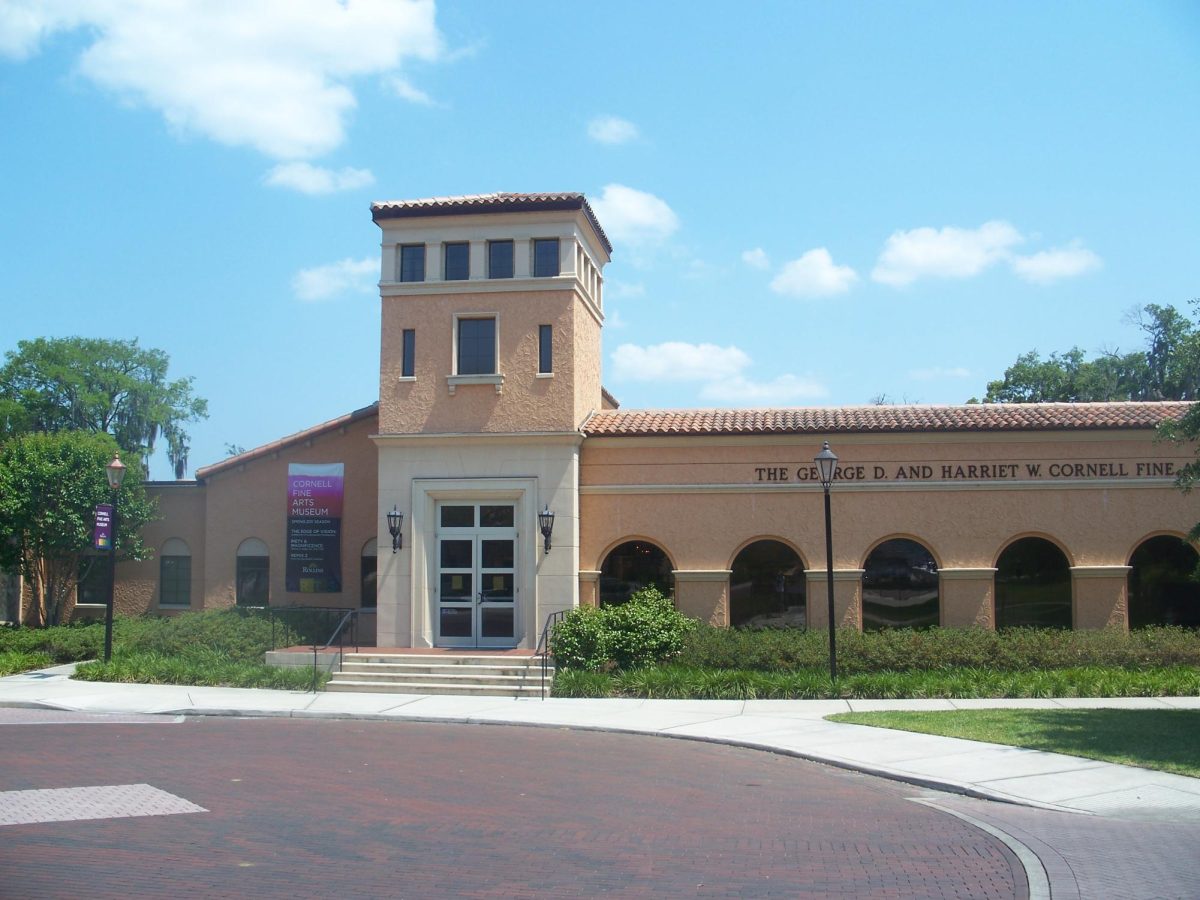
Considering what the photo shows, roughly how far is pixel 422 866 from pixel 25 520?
64.6 feet

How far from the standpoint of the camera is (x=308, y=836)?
28.9ft

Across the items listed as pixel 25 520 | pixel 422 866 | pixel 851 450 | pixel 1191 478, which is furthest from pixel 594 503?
pixel 422 866

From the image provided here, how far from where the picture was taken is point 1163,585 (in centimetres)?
2094

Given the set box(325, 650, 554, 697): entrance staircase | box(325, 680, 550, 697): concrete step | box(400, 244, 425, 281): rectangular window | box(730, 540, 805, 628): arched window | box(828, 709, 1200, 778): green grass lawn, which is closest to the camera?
box(828, 709, 1200, 778): green grass lawn

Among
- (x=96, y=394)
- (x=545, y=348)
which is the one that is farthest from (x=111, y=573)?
(x=96, y=394)

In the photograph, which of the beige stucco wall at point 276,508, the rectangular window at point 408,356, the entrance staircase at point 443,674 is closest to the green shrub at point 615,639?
the entrance staircase at point 443,674

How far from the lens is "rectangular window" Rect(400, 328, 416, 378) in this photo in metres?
22.0

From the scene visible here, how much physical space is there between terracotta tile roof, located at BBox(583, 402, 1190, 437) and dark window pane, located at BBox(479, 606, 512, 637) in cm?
385

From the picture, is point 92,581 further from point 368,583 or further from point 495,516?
point 495,516

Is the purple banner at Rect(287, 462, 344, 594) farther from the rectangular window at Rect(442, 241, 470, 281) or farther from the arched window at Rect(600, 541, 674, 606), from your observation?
the arched window at Rect(600, 541, 674, 606)

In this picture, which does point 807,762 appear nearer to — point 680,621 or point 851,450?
point 680,621

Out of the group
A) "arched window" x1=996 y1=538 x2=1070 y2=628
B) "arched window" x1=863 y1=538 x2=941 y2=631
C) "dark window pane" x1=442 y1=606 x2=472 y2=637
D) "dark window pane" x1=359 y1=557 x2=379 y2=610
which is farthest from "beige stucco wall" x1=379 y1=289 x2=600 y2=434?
"arched window" x1=996 y1=538 x2=1070 y2=628

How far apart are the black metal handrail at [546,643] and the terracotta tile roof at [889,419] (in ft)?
11.8

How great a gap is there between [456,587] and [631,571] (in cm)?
343
